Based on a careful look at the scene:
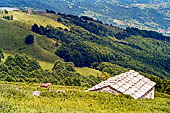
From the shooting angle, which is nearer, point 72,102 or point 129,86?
point 72,102

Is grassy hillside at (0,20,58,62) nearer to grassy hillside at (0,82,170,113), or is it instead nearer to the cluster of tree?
the cluster of tree

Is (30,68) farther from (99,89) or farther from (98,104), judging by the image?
(98,104)

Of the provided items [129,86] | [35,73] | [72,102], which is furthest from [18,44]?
[72,102]

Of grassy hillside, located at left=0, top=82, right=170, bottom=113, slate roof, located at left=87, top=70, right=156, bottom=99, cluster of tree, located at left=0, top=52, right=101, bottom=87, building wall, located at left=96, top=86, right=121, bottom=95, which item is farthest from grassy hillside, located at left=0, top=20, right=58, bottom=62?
grassy hillside, located at left=0, top=82, right=170, bottom=113

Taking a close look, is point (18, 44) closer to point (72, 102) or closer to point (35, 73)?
point (35, 73)

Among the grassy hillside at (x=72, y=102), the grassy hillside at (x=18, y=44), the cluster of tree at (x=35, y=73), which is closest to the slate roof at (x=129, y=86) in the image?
the grassy hillside at (x=72, y=102)

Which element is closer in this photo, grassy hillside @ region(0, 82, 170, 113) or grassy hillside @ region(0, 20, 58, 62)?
grassy hillside @ region(0, 82, 170, 113)

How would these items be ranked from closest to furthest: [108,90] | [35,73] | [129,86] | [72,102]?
1. [72,102]
2. [108,90]
3. [129,86]
4. [35,73]

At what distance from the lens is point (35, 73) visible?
106 metres

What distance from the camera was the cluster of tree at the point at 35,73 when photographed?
302 feet

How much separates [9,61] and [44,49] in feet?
254

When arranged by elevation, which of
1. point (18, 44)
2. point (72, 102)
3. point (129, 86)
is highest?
point (72, 102)

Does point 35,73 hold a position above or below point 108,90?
below

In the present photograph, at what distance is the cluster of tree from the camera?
91938 mm
